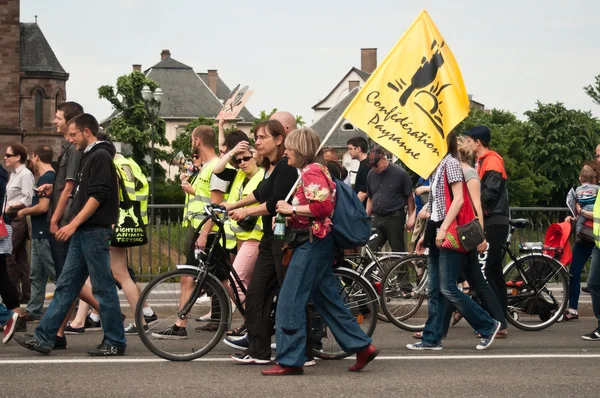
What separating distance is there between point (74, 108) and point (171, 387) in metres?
3.41

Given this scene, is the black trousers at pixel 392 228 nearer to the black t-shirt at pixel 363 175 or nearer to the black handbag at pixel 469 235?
the black t-shirt at pixel 363 175

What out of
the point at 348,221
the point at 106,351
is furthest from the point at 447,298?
the point at 106,351

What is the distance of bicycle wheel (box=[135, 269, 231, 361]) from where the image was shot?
8.92m

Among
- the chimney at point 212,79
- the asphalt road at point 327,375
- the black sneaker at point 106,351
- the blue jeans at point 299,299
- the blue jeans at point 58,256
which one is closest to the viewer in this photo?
the asphalt road at point 327,375

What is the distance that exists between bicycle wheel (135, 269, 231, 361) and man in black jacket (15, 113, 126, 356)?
439 millimetres

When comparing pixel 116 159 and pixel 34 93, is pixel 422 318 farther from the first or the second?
pixel 34 93

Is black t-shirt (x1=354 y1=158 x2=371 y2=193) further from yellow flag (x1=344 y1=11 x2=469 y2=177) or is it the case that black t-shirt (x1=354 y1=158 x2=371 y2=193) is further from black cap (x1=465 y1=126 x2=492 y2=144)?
yellow flag (x1=344 y1=11 x2=469 y2=177)

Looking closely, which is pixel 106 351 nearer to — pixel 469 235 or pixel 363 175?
pixel 469 235

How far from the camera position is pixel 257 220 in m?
9.99

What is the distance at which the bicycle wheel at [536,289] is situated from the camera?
11.6 metres

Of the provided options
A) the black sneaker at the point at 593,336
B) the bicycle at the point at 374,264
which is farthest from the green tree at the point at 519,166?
the black sneaker at the point at 593,336

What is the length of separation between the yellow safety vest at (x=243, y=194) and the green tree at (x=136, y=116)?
225ft

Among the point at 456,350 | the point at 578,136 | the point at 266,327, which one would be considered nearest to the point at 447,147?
the point at 456,350

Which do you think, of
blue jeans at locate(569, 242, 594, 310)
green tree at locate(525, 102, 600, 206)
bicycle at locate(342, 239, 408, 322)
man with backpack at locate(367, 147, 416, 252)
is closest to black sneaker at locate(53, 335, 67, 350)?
bicycle at locate(342, 239, 408, 322)
